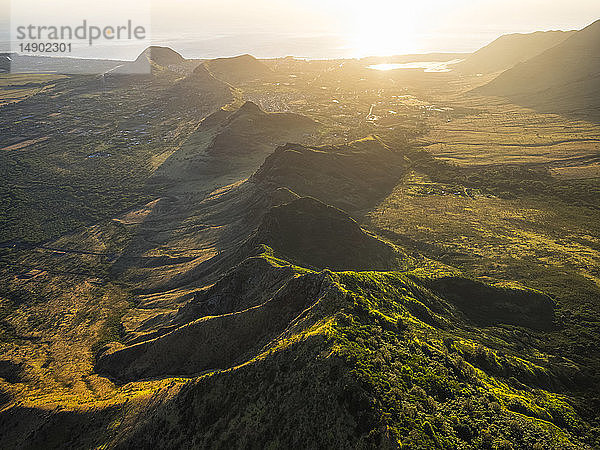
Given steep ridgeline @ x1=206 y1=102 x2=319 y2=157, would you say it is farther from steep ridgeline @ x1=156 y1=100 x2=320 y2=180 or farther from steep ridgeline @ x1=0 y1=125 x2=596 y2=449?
steep ridgeline @ x1=0 y1=125 x2=596 y2=449

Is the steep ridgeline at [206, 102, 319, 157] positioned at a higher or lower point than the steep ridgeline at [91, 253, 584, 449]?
higher

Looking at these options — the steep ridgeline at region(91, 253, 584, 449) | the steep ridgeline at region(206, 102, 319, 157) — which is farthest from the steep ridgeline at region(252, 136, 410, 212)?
the steep ridgeline at region(91, 253, 584, 449)

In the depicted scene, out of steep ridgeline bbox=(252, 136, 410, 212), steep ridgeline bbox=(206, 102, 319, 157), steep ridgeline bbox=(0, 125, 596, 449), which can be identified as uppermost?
steep ridgeline bbox=(206, 102, 319, 157)

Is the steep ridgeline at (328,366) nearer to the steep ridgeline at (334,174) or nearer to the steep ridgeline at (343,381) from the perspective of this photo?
the steep ridgeline at (343,381)

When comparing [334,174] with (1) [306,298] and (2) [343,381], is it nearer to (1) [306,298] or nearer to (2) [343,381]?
(1) [306,298]

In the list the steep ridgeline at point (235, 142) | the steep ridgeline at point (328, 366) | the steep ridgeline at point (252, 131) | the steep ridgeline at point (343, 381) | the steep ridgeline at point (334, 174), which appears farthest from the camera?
the steep ridgeline at point (252, 131)

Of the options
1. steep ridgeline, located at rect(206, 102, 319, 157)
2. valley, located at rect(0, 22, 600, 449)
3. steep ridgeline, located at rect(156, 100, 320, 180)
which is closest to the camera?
valley, located at rect(0, 22, 600, 449)

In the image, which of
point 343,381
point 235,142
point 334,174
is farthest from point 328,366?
point 235,142

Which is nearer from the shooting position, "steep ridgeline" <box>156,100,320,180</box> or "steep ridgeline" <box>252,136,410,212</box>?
"steep ridgeline" <box>252,136,410,212</box>

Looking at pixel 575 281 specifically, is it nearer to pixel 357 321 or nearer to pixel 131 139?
pixel 357 321

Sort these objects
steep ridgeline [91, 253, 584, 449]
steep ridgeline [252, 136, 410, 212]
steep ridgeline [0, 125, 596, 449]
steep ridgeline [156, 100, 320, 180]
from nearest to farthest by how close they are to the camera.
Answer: steep ridgeline [91, 253, 584, 449] → steep ridgeline [0, 125, 596, 449] → steep ridgeline [252, 136, 410, 212] → steep ridgeline [156, 100, 320, 180]

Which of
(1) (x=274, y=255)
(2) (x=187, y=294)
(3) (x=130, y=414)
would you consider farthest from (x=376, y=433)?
(2) (x=187, y=294)

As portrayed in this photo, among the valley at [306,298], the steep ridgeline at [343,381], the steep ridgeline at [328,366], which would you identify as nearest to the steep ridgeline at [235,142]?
the valley at [306,298]

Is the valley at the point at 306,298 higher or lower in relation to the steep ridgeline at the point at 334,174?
lower
